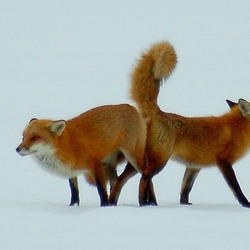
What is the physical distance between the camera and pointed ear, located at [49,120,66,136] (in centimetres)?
1216

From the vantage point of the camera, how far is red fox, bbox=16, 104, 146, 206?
12117 mm

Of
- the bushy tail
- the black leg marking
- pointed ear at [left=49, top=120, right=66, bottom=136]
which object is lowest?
the black leg marking

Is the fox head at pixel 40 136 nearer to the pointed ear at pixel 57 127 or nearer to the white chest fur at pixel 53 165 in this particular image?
the pointed ear at pixel 57 127

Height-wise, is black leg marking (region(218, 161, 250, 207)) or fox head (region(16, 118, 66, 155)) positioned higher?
fox head (region(16, 118, 66, 155))

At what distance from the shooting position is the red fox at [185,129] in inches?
514

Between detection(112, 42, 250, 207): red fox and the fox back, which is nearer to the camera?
the fox back

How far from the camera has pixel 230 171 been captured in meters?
13.1

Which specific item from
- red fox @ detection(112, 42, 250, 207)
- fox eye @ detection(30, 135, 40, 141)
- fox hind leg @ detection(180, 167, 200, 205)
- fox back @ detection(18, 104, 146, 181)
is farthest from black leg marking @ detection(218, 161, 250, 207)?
fox eye @ detection(30, 135, 40, 141)

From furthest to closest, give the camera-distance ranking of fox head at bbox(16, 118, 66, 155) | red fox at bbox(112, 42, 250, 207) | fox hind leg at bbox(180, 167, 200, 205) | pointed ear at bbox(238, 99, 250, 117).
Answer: fox hind leg at bbox(180, 167, 200, 205), pointed ear at bbox(238, 99, 250, 117), red fox at bbox(112, 42, 250, 207), fox head at bbox(16, 118, 66, 155)

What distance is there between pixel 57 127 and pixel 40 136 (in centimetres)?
28

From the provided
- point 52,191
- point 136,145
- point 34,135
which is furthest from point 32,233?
point 52,191

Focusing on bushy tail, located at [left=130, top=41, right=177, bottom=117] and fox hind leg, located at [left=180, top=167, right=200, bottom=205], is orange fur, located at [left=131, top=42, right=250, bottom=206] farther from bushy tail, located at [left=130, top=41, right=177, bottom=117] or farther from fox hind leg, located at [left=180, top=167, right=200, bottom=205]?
fox hind leg, located at [left=180, top=167, right=200, bottom=205]

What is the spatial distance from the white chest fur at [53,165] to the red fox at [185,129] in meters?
1.03

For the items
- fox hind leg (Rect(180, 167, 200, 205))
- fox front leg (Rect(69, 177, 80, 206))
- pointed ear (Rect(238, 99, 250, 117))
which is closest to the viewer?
fox front leg (Rect(69, 177, 80, 206))
